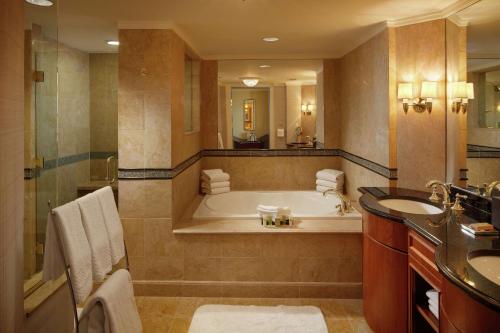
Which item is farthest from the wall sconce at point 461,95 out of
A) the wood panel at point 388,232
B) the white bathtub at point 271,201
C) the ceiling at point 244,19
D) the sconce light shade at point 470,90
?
the white bathtub at point 271,201

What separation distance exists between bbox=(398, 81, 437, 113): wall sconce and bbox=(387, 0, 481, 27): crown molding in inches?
18.1

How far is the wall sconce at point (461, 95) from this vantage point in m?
2.79

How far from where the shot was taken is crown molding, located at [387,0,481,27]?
9.21 feet

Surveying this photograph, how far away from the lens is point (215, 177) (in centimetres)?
481

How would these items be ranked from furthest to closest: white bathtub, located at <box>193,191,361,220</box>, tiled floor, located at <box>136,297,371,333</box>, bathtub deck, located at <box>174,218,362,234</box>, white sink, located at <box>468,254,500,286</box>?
white bathtub, located at <box>193,191,361,220</box>
bathtub deck, located at <box>174,218,362,234</box>
tiled floor, located at <box>136,297,371,333</box>
white sink, located at <box>468,254,500,286</box>

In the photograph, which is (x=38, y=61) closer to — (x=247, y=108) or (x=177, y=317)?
(x=177, y=317)

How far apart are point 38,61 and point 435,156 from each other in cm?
272

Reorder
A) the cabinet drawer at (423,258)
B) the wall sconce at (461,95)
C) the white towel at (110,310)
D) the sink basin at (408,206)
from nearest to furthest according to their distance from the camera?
1. the white towel at (110,310)
2. the cabinet drawer at (423,258)
3. the wall sconce at (461,95)
4. the sink basin at (408,206)

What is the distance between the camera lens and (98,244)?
6.77 ft

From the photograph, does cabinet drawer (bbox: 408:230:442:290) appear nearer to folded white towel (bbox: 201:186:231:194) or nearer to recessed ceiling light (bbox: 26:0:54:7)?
recessed ceiling light (bbox: 26:0:54:7)

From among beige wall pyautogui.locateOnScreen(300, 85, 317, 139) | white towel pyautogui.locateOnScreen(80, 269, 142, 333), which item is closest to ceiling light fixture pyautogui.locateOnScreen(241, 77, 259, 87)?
beige wall pyautogui.locateOnScreen(300, 85, 317, 139)

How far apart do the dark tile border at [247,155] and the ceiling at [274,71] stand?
0.85m

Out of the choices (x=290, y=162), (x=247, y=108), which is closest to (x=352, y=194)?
(x=290, y=162)

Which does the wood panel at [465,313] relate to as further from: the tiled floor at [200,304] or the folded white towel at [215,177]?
the folded white towel at [215,177]
